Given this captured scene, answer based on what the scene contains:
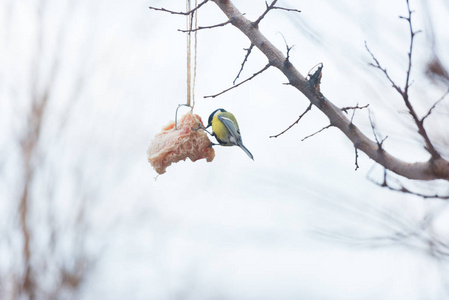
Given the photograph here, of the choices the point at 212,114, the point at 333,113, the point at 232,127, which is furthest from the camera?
the point at 212,114

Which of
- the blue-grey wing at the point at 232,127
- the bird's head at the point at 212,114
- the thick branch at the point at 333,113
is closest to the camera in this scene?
the thick branch at the point at 333,113

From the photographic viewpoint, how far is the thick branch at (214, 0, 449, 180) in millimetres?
1413

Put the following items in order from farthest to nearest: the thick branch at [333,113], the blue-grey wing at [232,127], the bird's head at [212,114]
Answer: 1. the bird's head at [212,114]
2. the blue-grey wing at [232,127]
3. the thick branch at [333,113]

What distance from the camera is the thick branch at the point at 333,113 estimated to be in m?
1.41

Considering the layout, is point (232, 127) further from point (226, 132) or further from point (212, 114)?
point (212, 114)

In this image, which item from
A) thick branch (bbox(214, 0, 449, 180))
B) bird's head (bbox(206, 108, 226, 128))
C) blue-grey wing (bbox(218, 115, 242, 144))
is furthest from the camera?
bird's head (bbox(206, 108, 226, 128))

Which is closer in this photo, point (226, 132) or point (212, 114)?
point (226, 132)

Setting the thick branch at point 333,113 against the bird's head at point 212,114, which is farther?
the bird's head at point 212,114

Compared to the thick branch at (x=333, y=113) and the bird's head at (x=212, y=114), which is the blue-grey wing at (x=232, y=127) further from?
the thick branch at (x=333, y=113)

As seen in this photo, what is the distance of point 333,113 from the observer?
168cm

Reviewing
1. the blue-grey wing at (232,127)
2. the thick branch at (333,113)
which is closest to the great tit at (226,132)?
the blue-grey wing at (232,127)

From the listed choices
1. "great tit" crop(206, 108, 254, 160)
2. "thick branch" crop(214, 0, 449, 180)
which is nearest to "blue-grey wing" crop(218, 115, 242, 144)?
"great tit" crop(206, 108, 254, 160)

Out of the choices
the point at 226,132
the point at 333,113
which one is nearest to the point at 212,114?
the point at 226,132

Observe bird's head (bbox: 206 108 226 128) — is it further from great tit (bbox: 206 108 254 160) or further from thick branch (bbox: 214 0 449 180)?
thick branch (bbox: 214 0 449 180)
